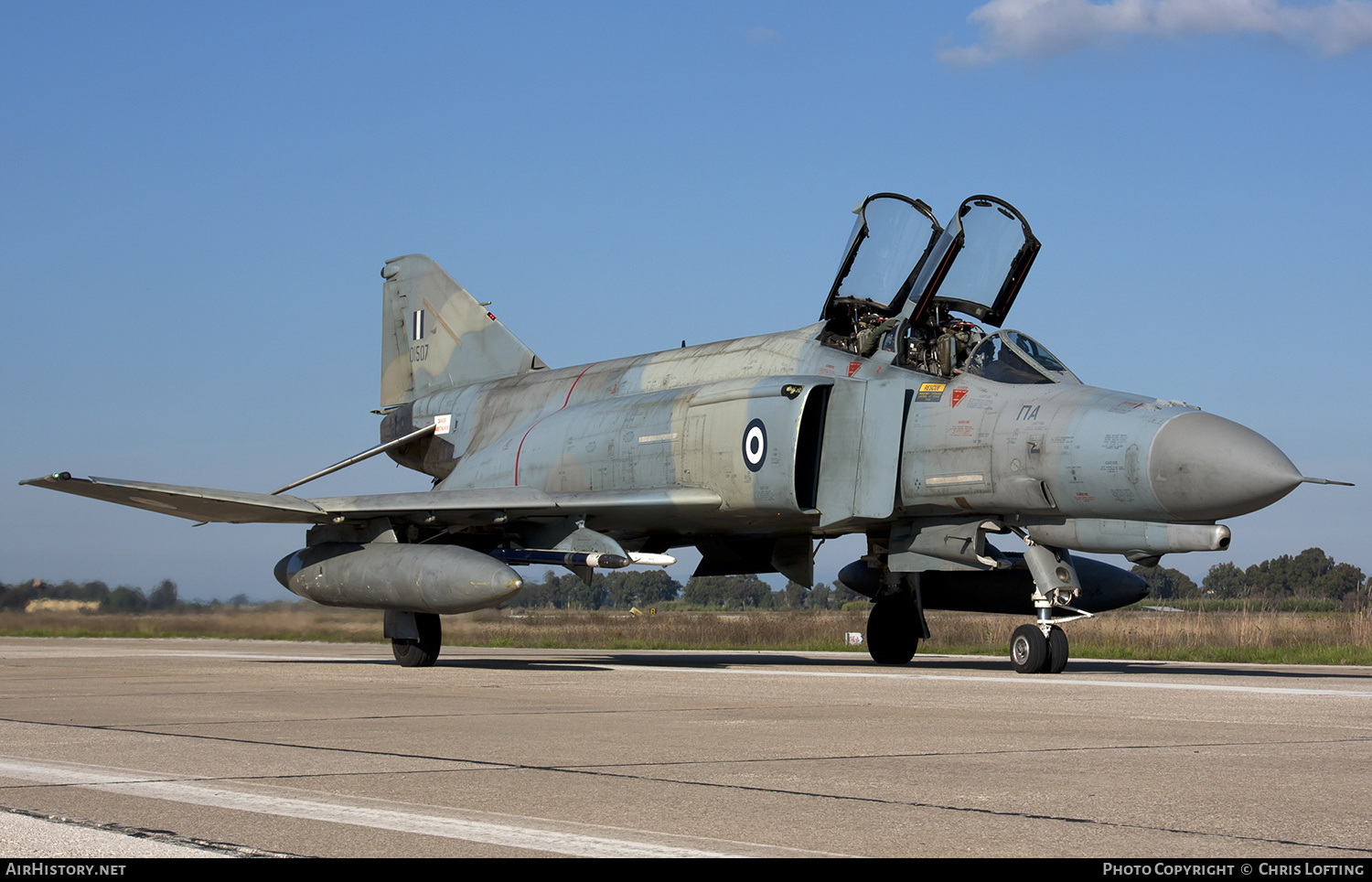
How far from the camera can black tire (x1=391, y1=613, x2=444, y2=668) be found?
45.4 ft

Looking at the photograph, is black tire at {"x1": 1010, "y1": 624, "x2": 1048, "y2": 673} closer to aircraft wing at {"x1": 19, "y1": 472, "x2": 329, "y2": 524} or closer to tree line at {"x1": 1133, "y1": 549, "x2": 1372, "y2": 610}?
aircraft wing at {"x1": 19, "y1": 472, "x2": 329, "y2": 524}

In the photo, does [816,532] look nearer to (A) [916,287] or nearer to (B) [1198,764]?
(A) [916,287]

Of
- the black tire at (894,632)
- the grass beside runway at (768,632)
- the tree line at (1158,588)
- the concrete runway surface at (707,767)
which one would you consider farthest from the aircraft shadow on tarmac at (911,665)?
the tree line at (1158,588)

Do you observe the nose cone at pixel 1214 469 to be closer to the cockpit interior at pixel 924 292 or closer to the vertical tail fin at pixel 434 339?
the cockpit interior at pixel 924 292

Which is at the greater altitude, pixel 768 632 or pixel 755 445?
pixel 755 445

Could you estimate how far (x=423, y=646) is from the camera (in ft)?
45.6

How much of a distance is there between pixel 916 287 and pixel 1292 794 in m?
8.57

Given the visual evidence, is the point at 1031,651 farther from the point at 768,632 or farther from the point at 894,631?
the point at 768,632

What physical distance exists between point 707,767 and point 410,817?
5.12 ft

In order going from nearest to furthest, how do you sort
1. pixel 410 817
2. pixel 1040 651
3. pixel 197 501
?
1. pixel 410 817
2. pixel 1040 651
3. pixel 197 501

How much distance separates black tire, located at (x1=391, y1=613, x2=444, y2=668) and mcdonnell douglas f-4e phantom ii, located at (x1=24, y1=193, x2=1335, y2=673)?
27 mm

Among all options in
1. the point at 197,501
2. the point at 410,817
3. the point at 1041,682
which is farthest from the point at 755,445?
the point at 410,817

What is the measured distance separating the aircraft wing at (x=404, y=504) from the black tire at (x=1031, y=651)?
3.11m

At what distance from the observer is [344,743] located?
6230 millimetres
